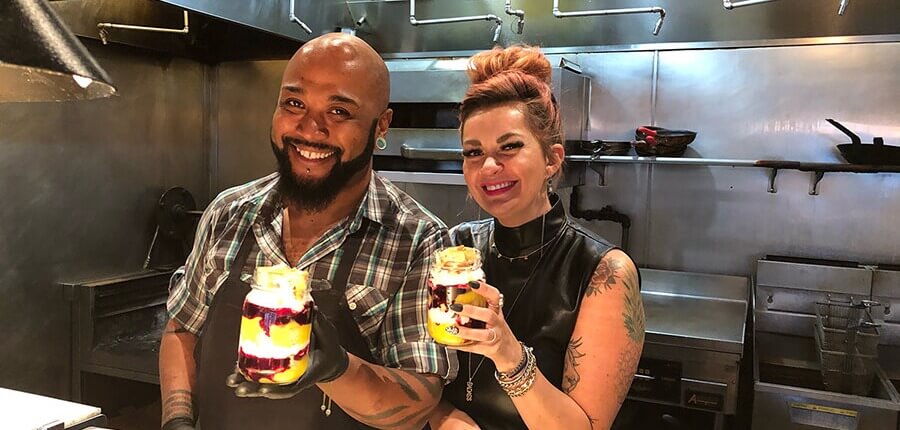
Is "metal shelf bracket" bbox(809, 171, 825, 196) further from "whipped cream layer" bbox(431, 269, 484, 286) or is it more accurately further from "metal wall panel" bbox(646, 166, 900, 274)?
"whipped cream layer" bbox(431, 269, 484, 286)

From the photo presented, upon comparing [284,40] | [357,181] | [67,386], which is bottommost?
[67,386]

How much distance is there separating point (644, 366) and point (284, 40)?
8.72 ft

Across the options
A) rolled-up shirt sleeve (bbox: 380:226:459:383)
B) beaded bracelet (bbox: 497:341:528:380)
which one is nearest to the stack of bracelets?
beaded bracelet (bbox: 497:341:528:380)

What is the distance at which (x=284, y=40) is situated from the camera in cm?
403

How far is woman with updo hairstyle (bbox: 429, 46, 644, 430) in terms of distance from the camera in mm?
1521

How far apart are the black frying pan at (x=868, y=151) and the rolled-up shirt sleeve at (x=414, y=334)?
2.40m

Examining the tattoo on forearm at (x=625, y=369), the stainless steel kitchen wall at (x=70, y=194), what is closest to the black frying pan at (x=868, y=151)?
the tattoo on forearm at (x=625, y=369)

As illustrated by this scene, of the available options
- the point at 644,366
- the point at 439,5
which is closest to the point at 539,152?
the point at 644,366

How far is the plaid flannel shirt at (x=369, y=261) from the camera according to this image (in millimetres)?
1463

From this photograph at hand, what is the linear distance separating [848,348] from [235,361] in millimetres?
2284

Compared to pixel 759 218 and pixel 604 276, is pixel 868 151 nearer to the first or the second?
pixel 759 218

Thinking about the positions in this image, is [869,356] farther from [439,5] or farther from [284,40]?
[284,40]

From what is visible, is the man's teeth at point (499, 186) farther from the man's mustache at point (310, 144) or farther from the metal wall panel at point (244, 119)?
the metal wall panel at point (244, 119)

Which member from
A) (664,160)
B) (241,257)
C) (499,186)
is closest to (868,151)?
(664,160)
